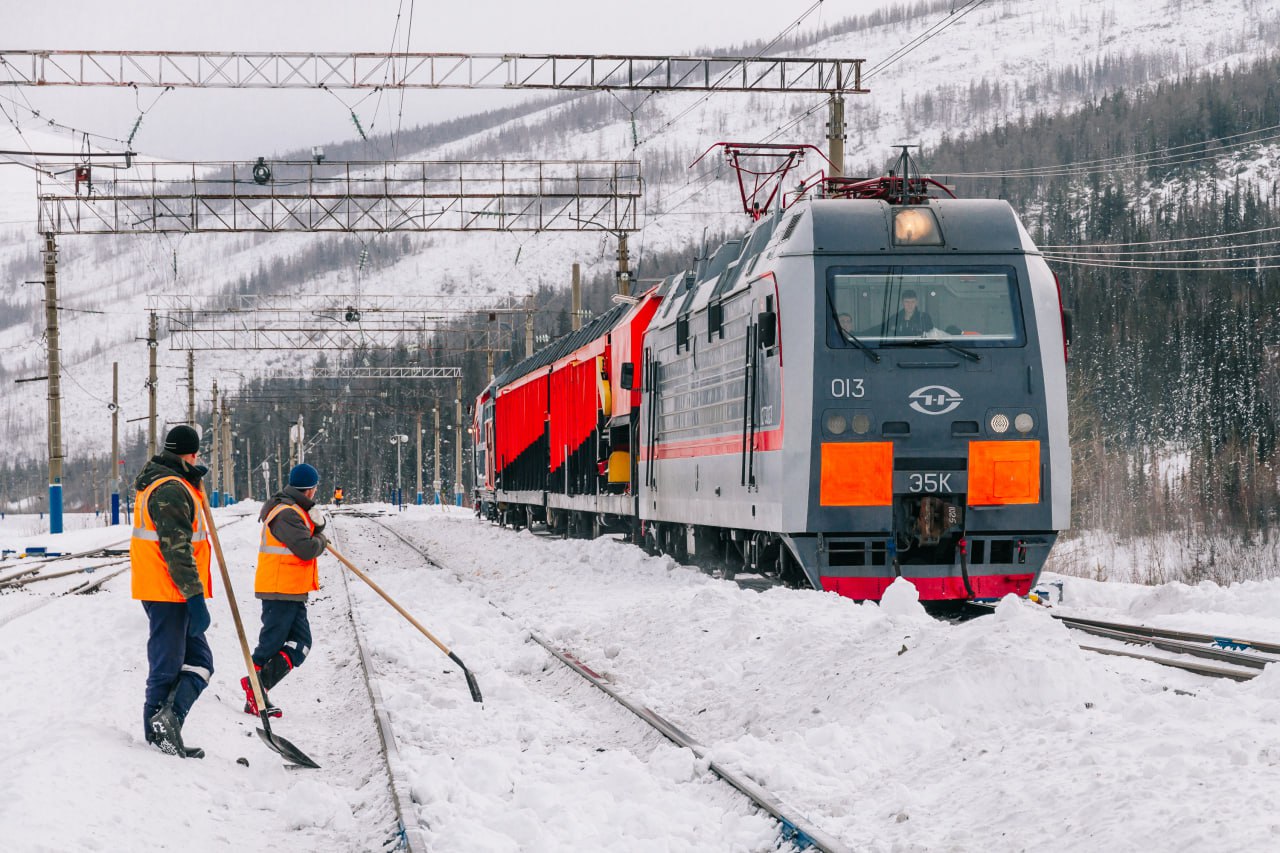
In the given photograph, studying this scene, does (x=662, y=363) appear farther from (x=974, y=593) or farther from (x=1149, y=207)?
(x=1149, y=207)

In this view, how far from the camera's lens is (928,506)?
1298 centimetres

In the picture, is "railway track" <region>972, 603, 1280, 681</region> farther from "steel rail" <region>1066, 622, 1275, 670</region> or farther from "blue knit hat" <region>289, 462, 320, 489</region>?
"blue knit hat" <region>289, 462, 320, 489</region>

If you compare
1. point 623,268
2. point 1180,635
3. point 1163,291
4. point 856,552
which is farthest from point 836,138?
point 1163,291

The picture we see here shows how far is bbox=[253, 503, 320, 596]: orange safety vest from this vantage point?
31.1 feet

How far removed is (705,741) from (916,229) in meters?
6.62

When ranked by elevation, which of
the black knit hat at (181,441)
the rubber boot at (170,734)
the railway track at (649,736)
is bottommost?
the railway track at (649,736)

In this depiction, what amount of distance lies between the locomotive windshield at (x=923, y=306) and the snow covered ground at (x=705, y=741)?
253 centimetres

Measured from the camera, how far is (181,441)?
7.88m

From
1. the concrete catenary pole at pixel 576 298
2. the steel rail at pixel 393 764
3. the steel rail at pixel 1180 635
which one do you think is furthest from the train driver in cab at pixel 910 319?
the concrete catenary pole at pixel 576 298

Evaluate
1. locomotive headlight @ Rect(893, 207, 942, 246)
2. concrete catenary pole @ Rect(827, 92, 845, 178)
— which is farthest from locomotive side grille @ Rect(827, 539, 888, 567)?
concrete catenary pole @ Rect(827, 92, 845, 178)

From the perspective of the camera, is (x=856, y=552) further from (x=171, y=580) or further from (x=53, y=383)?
(x=53, y=383)

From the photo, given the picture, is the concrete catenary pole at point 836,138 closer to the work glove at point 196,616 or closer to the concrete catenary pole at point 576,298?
the work glove at point 196,616

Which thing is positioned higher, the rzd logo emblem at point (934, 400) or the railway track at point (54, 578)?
the rzd logo emblem at point (934, 400)

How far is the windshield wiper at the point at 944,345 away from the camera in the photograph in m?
13.0
